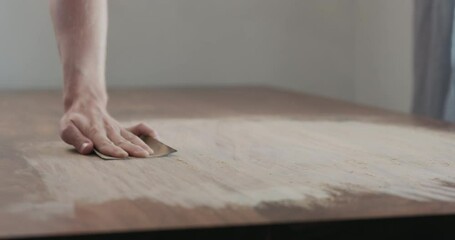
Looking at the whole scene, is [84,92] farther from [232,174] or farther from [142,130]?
[232,174]

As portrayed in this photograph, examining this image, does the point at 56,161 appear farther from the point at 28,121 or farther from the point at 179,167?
the point at 28,121

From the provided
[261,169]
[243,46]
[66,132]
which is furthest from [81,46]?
[243,46]

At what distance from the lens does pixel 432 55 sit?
2.18 metres

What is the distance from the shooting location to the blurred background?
8.79 ft

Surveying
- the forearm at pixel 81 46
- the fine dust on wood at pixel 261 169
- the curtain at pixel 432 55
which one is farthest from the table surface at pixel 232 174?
the curtain at pixel 432 55

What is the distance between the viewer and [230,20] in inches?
113

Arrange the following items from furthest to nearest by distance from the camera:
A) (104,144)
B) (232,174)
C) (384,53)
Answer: (384,53) → (104,144) → (232,174)

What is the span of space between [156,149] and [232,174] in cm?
23

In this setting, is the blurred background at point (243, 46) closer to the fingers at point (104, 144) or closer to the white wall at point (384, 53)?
the white wall at point (384, 53)

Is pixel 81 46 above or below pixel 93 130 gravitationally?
above

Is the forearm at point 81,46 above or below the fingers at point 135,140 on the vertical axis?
above

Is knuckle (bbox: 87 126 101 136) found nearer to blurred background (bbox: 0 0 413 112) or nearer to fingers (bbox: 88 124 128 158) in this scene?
fingers (bbox: 88 124 128 158)

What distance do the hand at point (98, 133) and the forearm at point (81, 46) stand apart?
31mm

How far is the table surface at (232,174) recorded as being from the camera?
3.05 feet
